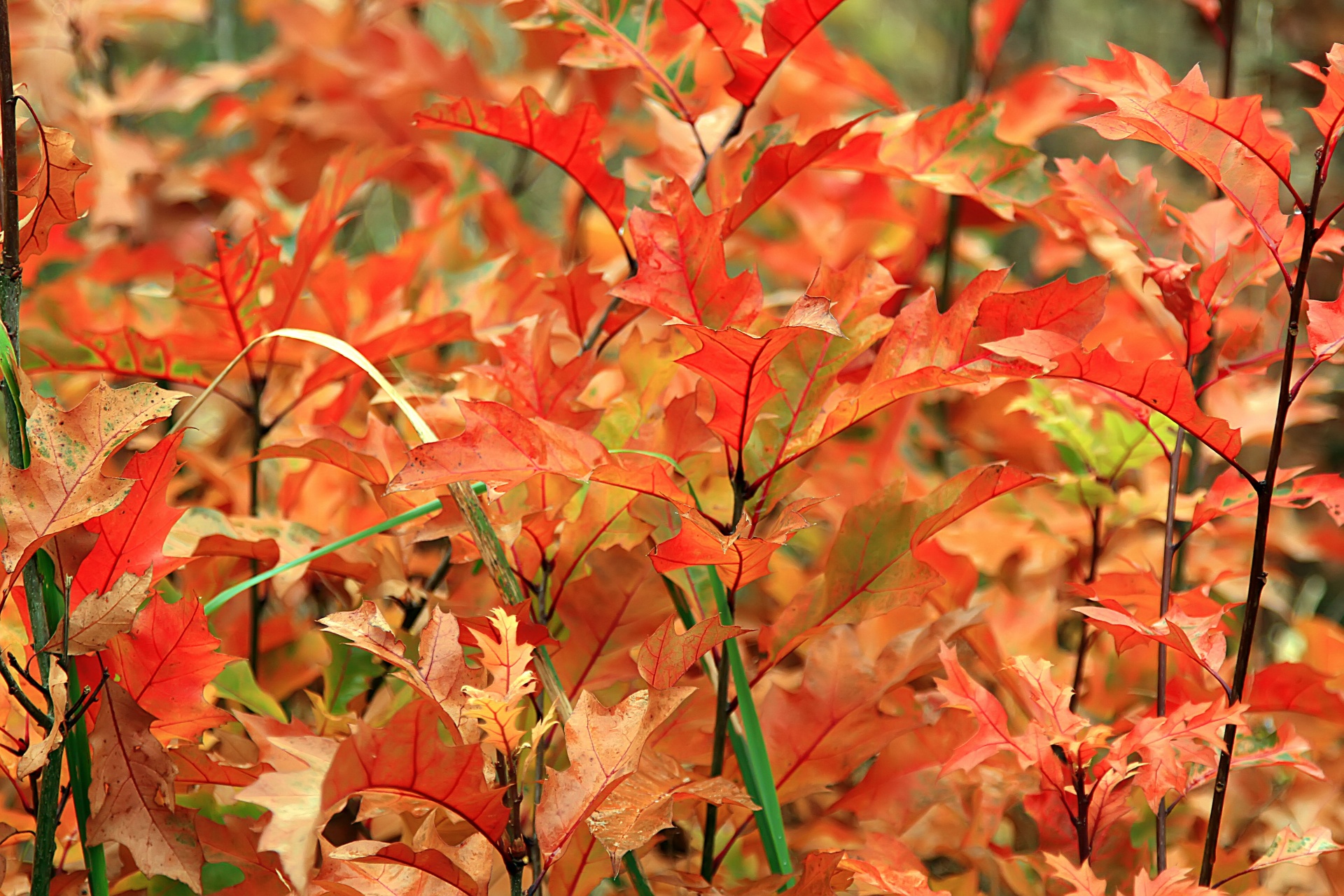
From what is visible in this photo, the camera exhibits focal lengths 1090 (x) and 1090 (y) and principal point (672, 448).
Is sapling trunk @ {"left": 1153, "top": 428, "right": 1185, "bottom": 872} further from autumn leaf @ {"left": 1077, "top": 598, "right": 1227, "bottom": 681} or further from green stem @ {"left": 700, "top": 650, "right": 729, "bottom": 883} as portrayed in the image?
green stem @ {"left": 700, "top": 650, "right": 729, "bottom": 883}

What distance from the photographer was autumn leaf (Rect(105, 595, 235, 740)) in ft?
1.98

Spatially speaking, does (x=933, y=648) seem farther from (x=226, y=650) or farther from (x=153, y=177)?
(x=153, y=177)

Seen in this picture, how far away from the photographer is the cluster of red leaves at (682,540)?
1.86 feet

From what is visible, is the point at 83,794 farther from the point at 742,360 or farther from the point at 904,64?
the point at 904,64

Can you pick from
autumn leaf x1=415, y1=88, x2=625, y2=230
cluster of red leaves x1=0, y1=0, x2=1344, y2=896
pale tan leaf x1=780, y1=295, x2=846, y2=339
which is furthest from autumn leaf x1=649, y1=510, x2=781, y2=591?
autumn leaf x1=415, y1=88, x2=625, y2=230

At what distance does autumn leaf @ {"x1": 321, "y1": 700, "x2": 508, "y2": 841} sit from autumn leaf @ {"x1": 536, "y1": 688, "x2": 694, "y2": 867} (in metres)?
0.03

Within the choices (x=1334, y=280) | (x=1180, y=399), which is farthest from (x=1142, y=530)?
(x=1180, y=399)

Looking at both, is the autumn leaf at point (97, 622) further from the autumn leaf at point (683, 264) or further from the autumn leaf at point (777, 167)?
the autumn leaf at point (777, 167)

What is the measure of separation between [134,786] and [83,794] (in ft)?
0.12

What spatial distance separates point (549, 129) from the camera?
0.77 meters

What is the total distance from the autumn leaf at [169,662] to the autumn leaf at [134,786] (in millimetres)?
25

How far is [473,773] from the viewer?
525 millimetres

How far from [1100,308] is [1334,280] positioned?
1488 millimetres

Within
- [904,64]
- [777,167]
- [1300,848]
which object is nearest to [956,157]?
[777,167]
